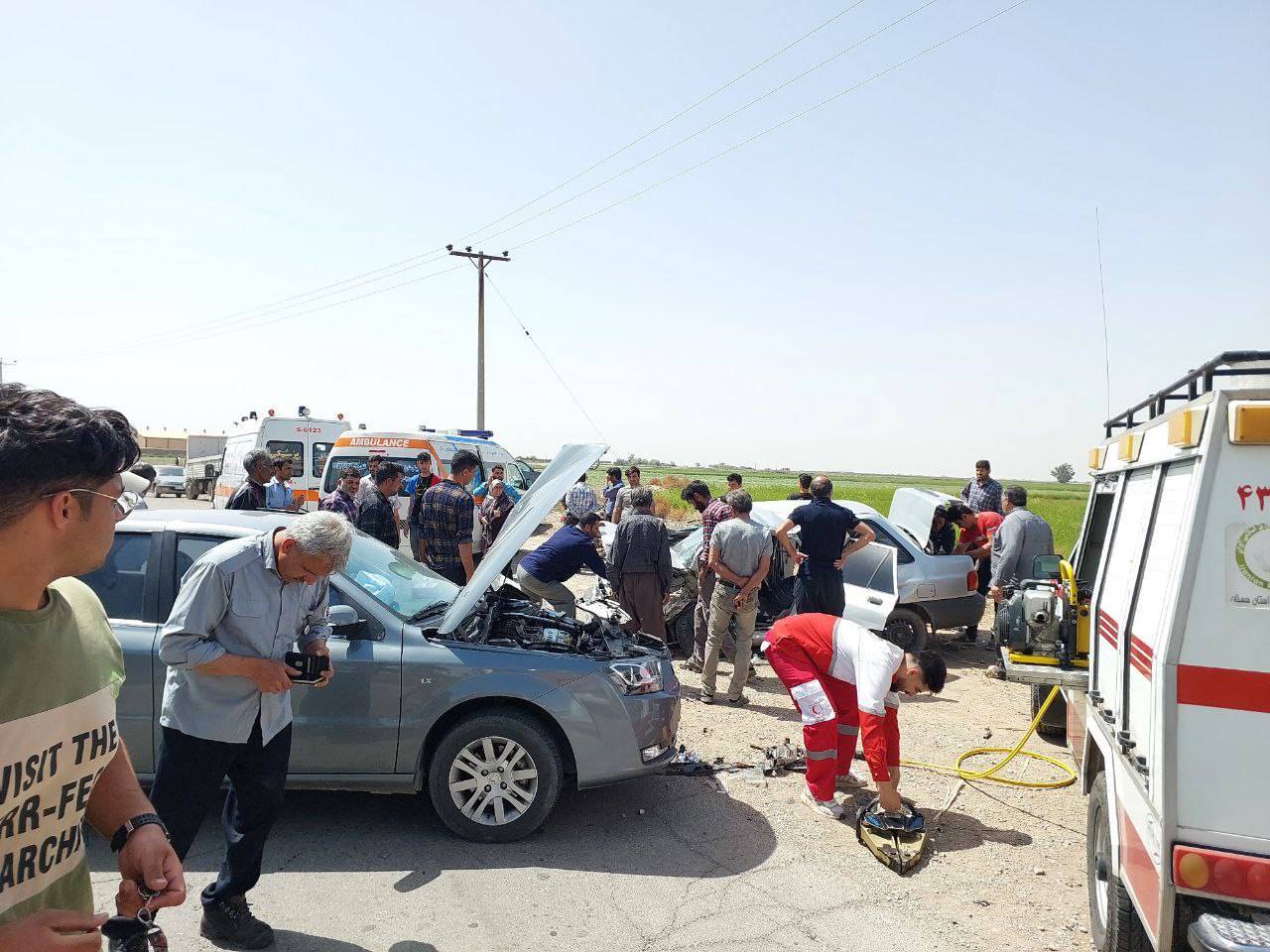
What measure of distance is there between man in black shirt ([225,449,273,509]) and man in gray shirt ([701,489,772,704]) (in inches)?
165

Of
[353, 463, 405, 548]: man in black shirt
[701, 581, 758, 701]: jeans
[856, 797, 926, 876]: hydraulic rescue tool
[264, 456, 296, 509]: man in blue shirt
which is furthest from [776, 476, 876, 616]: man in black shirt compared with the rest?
[264, 456, 296, 509]: man in blue shirt

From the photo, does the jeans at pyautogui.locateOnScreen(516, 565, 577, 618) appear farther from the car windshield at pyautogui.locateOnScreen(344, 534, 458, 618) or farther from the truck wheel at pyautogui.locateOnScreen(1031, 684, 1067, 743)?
the truck wheel at pyautogui.locateOnScreen(1031, 684, 1067, 743)

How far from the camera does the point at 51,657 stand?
165 centimetres

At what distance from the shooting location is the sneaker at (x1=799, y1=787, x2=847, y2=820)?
16.9 feet

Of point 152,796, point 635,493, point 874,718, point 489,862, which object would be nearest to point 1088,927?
point 874,718

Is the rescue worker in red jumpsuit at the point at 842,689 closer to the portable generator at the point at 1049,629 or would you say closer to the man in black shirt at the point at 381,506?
the portable generator at the point at 1049,629

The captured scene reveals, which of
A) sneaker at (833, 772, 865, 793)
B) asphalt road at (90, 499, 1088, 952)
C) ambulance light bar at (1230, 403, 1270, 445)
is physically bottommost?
sneaker at (833, 772, 865, 793)

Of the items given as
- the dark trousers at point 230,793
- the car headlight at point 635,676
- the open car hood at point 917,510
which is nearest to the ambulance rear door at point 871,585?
the open car hood at point 917,510

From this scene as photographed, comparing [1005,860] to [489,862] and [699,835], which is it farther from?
[489,862]

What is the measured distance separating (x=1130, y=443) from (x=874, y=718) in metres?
1.92

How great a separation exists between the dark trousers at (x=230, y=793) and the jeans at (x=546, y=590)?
4148 mm

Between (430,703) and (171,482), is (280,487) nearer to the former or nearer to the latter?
(430,703)

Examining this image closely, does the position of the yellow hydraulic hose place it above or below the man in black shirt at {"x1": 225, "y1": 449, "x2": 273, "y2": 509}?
below

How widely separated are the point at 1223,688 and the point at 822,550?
17.6ft
